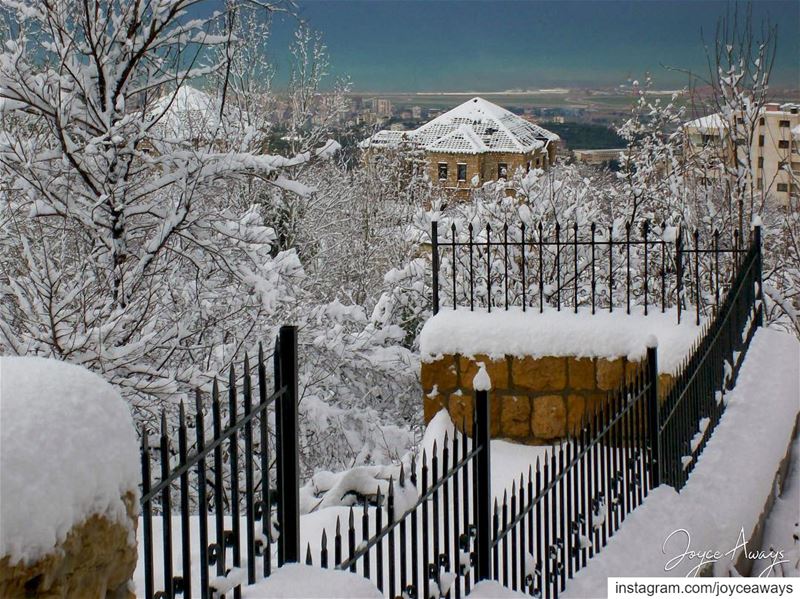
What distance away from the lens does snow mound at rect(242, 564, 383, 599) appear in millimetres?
2492

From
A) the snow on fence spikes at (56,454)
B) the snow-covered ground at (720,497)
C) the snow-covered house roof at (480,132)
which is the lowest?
the snow-covered ground at (720,497)

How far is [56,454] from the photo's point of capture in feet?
5.27

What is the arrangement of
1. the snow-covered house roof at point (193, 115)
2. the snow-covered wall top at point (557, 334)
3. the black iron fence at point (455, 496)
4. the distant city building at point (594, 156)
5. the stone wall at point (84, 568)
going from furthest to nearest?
1. the distant city building at point (594, 156)
2. the snow-covered house roof at point (193, 115)
3. the snow-covered wall top at point (557, 334)
4. the black iron fence at point (455, 496)
5. the stone wall at point (84, 568)

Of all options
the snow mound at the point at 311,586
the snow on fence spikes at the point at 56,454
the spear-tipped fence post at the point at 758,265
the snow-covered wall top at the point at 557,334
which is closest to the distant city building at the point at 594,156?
the spear-tipped fence post at the point at 758,265

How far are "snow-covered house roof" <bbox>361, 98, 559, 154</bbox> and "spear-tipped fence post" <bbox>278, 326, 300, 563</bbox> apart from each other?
41.2 meters

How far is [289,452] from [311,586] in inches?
16.3

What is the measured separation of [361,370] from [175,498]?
12.3 ft

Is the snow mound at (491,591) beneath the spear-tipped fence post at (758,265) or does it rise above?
beneath

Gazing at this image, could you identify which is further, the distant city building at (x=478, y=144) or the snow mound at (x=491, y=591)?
the distant city building at (x=478, y=144)

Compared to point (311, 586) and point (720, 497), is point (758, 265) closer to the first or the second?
point (720, 497)

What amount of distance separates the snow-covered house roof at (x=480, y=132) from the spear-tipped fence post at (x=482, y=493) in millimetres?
40549

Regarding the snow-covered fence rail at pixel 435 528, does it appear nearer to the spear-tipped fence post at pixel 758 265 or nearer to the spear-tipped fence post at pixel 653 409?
the spear-tipped fence post at pixel 653 409

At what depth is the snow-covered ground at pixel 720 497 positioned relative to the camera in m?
4.32

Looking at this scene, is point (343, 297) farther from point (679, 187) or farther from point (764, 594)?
point (764, 594)
